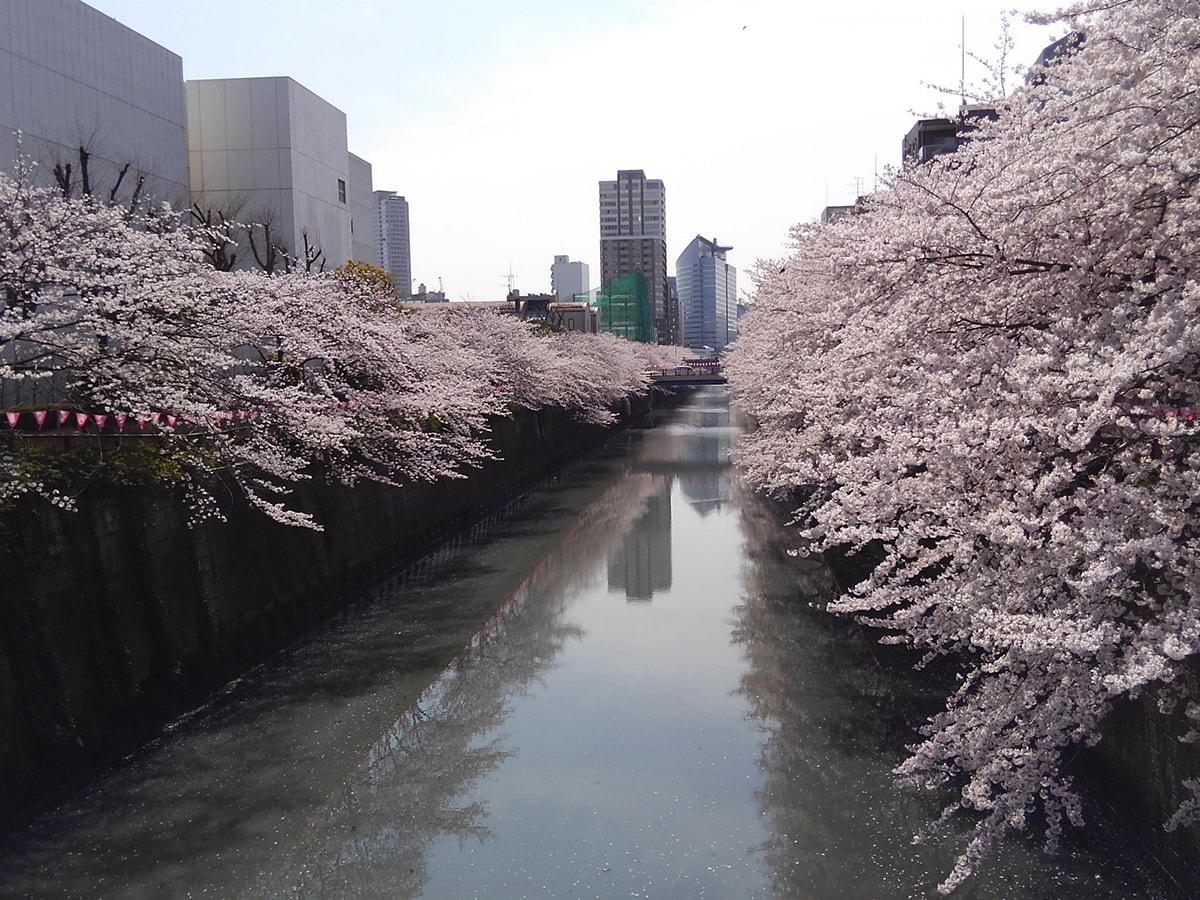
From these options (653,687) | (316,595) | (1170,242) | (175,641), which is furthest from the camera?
(316,595)

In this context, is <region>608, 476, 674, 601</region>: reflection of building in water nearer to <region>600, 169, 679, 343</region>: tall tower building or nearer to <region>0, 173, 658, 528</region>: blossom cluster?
<region>0, 173, 658, 528</region>: blossom cluster

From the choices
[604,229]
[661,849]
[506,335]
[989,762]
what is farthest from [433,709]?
[604,229]

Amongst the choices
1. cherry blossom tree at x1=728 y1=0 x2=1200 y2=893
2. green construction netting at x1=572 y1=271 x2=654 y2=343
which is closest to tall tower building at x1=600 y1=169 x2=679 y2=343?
green construction netting at x1=572 y1=271 x2=654 y2=343

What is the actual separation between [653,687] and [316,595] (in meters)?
7.03

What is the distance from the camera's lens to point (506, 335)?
35.1 meters

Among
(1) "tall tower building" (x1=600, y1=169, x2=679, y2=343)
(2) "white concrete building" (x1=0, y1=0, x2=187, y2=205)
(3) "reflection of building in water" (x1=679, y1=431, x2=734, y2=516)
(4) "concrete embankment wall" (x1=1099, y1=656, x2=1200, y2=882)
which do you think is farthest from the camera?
(1) "tall tower building" (x1=600, y1=169, x2=679, y2=343)

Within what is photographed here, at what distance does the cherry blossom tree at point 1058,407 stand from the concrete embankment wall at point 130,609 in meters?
8.25

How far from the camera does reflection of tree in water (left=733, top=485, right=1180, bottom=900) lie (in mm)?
8391

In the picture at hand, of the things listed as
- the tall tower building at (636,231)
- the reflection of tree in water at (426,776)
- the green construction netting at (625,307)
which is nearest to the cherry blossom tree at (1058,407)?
the reflection of tree in water at (426,776)

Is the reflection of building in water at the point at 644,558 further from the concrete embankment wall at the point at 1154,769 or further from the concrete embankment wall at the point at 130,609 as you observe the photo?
the concrete embankment wall at the point at 1154,769

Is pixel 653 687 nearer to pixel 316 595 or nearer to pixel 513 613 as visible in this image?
pixel 513 613

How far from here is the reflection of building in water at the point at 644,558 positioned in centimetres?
2067

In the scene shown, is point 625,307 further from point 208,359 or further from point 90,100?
point 208,359

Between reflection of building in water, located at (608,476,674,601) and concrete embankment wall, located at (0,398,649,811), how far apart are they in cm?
582
